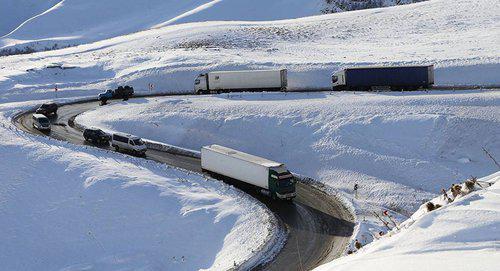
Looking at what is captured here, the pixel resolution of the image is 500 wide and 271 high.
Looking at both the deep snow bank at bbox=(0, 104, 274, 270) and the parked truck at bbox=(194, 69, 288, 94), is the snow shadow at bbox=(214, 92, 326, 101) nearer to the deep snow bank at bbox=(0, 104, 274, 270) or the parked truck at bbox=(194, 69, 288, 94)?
the parked truck at bbox=(194, 69, 288, 94)

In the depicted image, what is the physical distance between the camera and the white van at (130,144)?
4775 centimetres

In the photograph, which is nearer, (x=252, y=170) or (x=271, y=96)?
(x=252, y=170)

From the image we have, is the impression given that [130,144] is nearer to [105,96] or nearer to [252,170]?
[252,170]

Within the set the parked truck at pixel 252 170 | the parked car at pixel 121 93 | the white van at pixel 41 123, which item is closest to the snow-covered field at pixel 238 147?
the parked truck at pixel 252 170

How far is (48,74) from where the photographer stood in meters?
88.0

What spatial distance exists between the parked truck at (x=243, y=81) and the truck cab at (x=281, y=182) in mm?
26772

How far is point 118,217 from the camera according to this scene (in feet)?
120

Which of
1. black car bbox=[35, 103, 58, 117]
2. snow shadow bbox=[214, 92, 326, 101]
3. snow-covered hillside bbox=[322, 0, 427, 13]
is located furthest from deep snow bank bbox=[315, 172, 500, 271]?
snow-covered hillside bbox=[322, 0, 427, 13]

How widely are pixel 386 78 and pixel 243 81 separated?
636 inches

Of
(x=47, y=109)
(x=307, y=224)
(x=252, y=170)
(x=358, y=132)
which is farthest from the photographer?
(x=47, y=109)

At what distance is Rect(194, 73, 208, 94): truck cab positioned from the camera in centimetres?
6662

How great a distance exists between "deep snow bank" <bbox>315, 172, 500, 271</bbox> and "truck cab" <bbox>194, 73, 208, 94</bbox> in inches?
2060

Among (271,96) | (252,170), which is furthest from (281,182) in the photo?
(271,96)

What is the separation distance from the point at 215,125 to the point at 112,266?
23736mm
